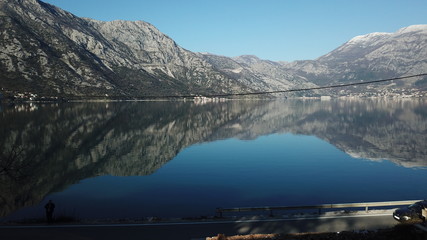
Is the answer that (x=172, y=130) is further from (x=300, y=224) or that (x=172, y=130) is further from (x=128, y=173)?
(x=300, y=224)

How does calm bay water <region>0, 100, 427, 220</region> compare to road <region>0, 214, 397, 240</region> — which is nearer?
road <region>0, 214, 397, 240</region>

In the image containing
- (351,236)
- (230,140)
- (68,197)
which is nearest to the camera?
(351,236)

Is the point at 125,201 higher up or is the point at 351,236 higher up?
the point at 351,236

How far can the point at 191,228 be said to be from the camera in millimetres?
25719

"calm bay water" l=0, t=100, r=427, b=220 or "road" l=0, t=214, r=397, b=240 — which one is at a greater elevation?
"road" l=0, t=214, r=397, b=240

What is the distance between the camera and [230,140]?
103188 millimetres

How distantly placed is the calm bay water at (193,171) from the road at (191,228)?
17.5 ft

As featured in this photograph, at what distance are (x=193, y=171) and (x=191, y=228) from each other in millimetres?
33965

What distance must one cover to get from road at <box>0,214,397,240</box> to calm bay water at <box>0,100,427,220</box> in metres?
5.34

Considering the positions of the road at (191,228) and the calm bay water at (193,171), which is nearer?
the road at (191,228)

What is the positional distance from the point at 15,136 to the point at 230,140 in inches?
2350

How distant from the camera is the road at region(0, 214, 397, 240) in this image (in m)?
24.2

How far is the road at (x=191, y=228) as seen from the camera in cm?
2417

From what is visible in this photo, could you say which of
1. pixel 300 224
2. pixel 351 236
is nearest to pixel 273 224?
pixel 300 224
